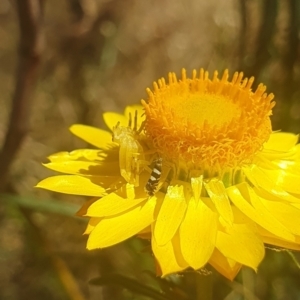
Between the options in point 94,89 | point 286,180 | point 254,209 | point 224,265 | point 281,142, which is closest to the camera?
point 224,265

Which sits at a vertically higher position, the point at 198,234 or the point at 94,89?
the point at 94,89

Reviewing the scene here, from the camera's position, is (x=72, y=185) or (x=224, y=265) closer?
(x=224, y=265)

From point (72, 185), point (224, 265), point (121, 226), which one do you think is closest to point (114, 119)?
point (72, 185)

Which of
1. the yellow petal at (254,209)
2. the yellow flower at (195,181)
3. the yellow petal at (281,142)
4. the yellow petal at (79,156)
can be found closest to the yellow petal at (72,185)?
the yellow flower at (195,181)

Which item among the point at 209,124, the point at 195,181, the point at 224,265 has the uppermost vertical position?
the point at 209,124

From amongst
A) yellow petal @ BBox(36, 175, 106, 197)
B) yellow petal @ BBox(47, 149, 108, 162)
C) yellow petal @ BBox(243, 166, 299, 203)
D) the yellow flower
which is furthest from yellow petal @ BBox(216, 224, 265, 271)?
yellow petal @ BBox(47, 149, 108, 162)

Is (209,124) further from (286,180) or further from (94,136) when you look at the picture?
(94,136)

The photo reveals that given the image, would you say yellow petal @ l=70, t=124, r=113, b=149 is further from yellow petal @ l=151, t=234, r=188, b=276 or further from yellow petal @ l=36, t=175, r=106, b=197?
yellow petal @ l=151, t=234, r=188, b=276
